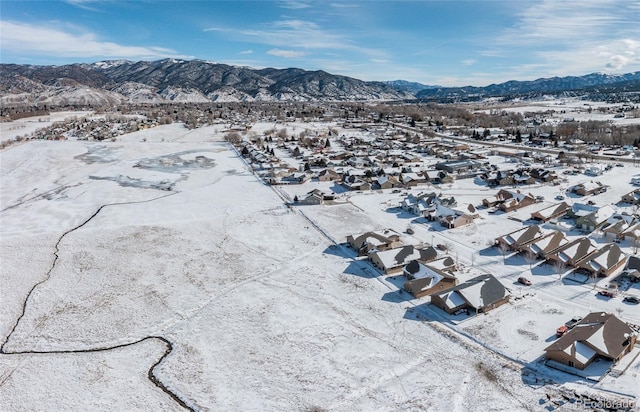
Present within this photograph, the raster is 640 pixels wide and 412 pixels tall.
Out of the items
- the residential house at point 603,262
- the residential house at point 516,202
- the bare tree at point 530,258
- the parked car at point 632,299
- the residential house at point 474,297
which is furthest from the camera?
the residential house at point 516,202

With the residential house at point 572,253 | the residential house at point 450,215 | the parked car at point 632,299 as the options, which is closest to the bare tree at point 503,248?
the residential house at point 572,253

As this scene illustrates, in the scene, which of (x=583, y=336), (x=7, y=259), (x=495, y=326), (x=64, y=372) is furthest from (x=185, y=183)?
(x=583, y=336)

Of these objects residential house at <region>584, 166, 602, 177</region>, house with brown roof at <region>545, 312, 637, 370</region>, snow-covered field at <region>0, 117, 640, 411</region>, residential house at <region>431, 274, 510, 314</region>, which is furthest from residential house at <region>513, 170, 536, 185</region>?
house with brown roof at <region>545, 312, 637, 370</region>

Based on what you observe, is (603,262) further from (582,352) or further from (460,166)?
(460,166)

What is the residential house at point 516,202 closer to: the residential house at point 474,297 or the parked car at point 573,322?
the residential house at point 474,297

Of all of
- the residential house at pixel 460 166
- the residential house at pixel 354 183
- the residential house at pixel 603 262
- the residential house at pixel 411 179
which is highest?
the residential house at pixel 460 166

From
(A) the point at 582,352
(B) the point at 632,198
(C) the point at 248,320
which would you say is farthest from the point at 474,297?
(B) the point at 632,198

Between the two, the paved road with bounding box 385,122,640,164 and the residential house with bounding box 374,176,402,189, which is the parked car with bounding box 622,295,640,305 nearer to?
the residential house with bounding box 374,176,402,189
